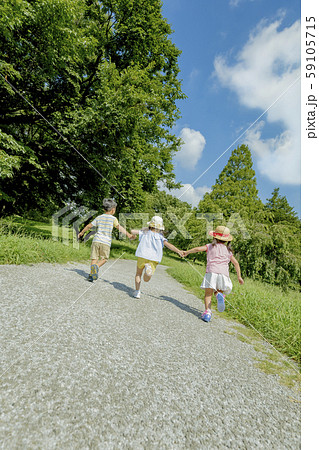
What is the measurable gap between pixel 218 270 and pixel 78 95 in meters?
9.76

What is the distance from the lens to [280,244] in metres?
13.4

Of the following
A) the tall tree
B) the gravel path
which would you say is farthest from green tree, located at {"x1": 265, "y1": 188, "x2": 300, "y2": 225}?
the gravel path

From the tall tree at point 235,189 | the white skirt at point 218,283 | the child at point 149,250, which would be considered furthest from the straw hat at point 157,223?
the tall tree at point 235,189

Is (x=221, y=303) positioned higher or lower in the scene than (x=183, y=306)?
higher

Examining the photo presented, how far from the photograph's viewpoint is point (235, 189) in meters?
21.4

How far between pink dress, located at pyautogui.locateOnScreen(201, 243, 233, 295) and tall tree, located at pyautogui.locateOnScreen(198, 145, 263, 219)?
603 inches

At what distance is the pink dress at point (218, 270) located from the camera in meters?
4.36

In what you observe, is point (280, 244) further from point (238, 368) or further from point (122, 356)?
point (122, 356)

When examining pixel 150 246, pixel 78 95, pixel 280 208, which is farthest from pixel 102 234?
pixel 280 208

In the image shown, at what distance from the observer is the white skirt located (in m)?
4.32

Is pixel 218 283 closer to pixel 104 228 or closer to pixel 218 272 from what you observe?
pixel 218 272

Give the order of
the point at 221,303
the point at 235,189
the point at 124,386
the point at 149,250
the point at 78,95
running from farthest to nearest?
1. the point at 235,189
2. the point at 78,95
3. the point at 149,250
4. the point at 221,303
5. the point at 124,386
